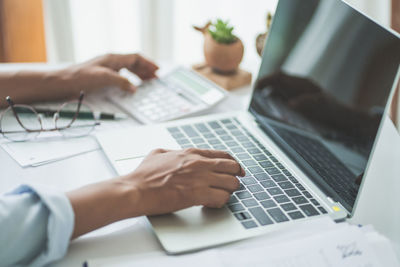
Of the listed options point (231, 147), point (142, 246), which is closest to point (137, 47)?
point (231, 147)

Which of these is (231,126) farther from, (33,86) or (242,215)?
(33,86)

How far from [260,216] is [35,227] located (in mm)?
363

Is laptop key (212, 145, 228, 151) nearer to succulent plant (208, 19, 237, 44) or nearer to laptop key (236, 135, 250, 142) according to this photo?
laptop key (236, 135, 250, 142)

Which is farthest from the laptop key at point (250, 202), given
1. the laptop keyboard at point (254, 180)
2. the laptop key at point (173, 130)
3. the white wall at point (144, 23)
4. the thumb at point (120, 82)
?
the white wall at point (144, 23)

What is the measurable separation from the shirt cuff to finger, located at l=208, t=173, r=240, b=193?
243mm

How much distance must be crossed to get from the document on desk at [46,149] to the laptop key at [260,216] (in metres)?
0.40

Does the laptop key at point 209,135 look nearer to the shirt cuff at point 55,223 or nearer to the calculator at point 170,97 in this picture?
the calculator at point 170,97

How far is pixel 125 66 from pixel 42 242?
2.34 feet

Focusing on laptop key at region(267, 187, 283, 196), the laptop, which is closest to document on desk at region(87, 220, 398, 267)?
the laptop

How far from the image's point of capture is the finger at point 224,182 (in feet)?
2.65

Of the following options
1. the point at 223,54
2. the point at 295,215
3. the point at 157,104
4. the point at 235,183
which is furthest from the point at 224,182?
the point at 223,54

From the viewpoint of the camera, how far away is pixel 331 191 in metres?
0.85

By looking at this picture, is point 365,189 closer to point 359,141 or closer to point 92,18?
point 359,141

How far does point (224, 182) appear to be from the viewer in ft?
2.67
